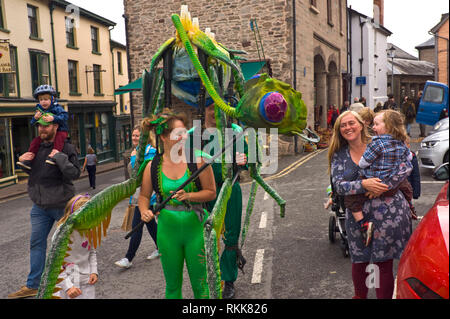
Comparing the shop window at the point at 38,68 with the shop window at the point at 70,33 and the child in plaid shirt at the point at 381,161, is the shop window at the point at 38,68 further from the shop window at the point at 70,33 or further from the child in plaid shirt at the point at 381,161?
the child in plaid shirt at the point at 381,161

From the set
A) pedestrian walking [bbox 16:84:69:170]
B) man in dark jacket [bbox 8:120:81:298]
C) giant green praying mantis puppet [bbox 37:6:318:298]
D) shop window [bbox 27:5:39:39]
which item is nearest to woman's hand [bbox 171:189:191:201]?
giant green praying mantis puppet [bbox 37:6:318:298]

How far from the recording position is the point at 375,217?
3400mm

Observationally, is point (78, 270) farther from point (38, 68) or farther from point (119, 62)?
point (119, 62)

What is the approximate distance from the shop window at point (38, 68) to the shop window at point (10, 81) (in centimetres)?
130

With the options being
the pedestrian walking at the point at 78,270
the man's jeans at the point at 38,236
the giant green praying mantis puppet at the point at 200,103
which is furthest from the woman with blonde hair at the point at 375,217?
the man's jeans at the point at 38,236

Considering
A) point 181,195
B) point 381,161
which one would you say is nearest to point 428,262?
point 381,161

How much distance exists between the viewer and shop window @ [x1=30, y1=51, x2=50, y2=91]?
869 inches

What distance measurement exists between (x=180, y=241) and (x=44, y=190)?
7.20 feet

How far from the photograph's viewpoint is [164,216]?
3.29 metres

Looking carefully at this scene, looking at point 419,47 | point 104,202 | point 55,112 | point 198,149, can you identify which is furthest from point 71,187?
point 419,47

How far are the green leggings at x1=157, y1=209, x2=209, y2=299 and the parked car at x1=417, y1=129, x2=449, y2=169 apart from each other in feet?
27.4

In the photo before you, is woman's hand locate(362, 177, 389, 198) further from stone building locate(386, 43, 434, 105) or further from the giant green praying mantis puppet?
stone building locate(386, 43, 434, 105)

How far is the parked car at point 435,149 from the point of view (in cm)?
995

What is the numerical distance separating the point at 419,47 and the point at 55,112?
2169 inches
